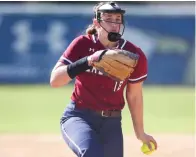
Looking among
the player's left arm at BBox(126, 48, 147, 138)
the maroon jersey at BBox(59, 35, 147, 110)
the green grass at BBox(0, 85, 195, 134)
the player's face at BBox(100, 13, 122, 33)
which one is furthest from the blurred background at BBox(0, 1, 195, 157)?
the player's face at BBox(100, 13, 122, 33)

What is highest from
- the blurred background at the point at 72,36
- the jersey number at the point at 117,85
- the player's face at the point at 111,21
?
the player's face at the point at 111,21

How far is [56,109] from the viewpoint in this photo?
46.8ft

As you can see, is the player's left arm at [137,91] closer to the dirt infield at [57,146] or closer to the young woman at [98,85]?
the young woman at [98,85]

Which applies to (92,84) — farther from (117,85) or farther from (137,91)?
(137,91)

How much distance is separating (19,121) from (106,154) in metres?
7.66

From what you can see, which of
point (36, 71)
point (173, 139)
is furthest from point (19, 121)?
point (36, 71)

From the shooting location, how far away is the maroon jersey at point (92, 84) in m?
5.13

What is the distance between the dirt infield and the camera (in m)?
8.53

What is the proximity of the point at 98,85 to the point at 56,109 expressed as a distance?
9.18 meters

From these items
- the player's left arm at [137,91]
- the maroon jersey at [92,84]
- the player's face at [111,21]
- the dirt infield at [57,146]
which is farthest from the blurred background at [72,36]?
the player's face at [111,21]

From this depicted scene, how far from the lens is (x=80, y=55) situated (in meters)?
5.16

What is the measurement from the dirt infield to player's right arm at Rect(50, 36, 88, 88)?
3.46 metres

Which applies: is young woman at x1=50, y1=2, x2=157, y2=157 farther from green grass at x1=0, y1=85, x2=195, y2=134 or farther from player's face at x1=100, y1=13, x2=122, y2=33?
green grass at x1=0, y1=85, x2=195, y2=134

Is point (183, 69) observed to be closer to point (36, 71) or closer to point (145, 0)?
point (145, 0)
